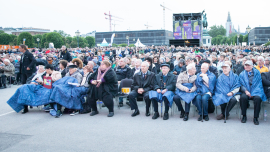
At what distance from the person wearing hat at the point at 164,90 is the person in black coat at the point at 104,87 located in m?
1.14

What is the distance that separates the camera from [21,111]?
24.5ft

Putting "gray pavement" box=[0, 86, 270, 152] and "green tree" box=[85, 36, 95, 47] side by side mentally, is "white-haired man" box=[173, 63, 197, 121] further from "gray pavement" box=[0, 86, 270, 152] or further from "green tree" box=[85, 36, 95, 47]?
"green tree" box=[85, 36, 95, 47]

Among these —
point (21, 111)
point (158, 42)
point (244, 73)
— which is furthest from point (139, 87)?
point (158, 42)

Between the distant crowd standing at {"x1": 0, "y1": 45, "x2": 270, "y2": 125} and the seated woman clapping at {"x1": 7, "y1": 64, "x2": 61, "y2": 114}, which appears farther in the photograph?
the seated woman clapping at {"x1": 7, "y1": 64, "x2": 61, "y2": 114}

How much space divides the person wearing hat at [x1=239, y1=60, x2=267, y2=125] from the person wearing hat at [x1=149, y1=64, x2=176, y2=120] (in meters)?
1.71

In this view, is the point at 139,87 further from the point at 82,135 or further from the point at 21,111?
the point at 21,111


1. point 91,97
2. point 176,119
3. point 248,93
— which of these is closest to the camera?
point 248,93

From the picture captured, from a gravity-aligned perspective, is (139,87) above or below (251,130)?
above

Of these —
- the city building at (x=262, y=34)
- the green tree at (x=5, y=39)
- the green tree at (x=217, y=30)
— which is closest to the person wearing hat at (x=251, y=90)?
the green tree at (x=5, y=39)

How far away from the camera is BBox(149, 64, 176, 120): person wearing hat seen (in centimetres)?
632

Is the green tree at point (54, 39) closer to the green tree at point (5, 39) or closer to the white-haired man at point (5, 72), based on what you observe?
the green tree at point (5, 39)

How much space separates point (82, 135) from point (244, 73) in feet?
13.7

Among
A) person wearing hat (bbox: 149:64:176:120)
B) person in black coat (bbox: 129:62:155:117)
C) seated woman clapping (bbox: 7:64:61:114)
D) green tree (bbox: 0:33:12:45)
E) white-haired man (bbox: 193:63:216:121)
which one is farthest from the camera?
green tree (bbox: 0:33:12:45)

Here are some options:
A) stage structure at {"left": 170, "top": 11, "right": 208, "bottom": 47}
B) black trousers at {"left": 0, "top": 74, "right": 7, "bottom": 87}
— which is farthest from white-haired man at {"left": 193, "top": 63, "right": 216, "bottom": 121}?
stage structure at {"left": 170, "top": 11, "right": 208, "bottom": 47}
